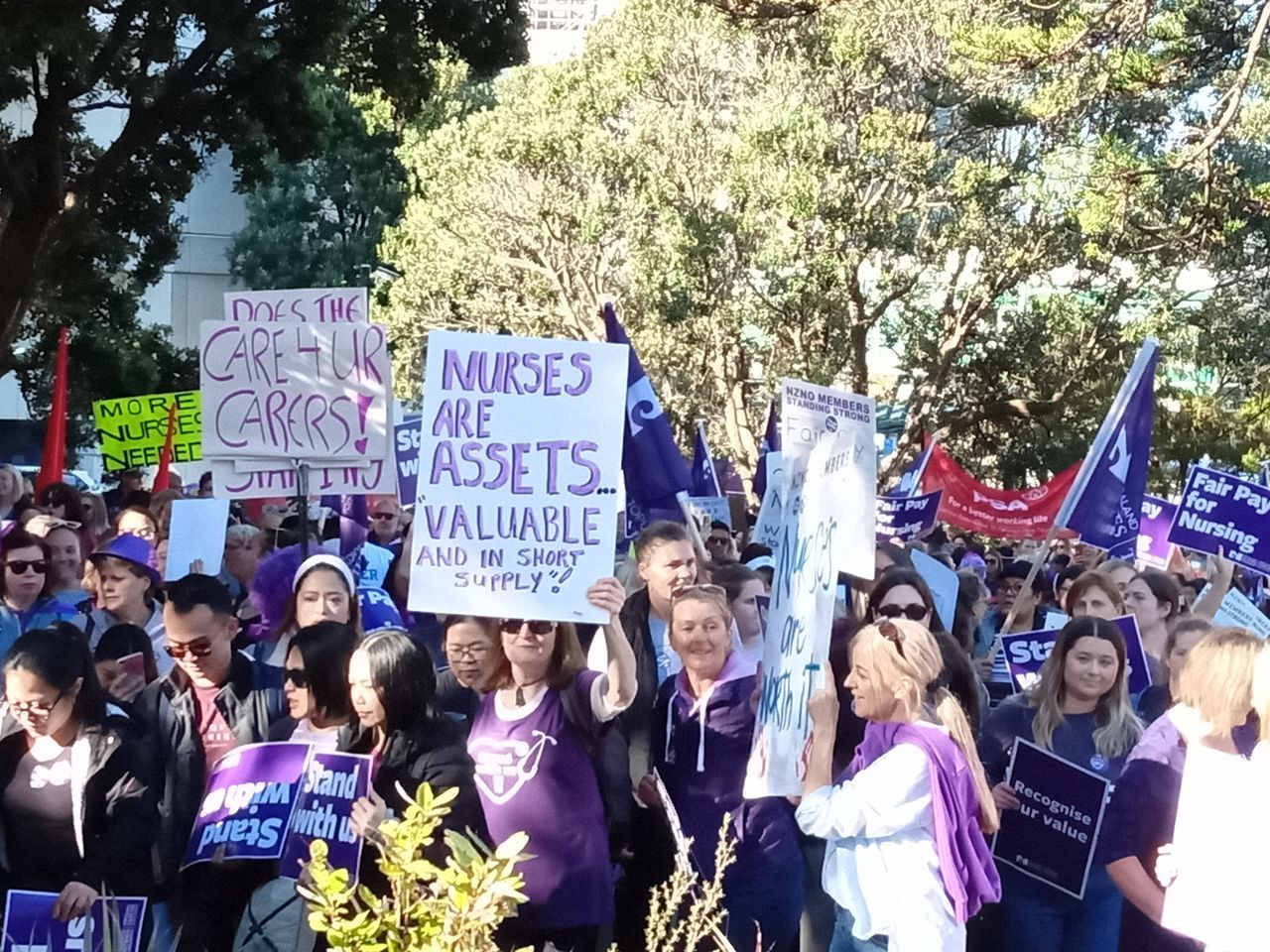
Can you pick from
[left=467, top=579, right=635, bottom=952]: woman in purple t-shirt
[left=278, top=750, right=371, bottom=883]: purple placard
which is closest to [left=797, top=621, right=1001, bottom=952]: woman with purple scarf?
[left=467, top=579, right=635, bottom=952]: woman in purple t-shirt

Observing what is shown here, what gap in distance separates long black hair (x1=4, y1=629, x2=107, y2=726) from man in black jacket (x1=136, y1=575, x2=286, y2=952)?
0.97 ft

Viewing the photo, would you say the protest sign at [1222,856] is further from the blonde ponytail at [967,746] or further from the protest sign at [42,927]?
the protest sign at [42,927]

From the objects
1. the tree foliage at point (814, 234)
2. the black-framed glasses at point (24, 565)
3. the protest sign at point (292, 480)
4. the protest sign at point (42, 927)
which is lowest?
the protest sign at point (42, 927)

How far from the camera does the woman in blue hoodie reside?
5711 millimetres

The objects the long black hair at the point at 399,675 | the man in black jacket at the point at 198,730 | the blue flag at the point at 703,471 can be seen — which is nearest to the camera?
the long black hair at the point at 399,675

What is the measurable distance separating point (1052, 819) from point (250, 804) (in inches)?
95.1

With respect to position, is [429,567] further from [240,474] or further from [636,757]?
[240,474]

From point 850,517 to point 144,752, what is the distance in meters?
2.12

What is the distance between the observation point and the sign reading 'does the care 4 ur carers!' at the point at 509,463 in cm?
556

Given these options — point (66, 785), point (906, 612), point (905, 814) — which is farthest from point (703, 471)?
point (905, 814)

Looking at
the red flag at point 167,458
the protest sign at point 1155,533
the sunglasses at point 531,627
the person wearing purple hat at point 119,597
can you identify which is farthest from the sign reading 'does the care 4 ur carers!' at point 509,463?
the protest sign at point 1155,533

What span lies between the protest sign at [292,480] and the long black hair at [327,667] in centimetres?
265

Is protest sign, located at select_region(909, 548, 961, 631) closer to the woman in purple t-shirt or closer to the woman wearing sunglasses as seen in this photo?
the woman in purple t-shirt

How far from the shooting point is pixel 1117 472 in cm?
920
